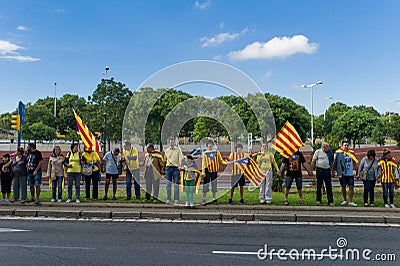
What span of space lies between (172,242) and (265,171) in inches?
192

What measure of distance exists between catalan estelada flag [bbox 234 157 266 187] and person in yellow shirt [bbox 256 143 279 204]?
0.13 metres

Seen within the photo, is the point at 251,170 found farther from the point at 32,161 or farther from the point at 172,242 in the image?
the point at 32,161

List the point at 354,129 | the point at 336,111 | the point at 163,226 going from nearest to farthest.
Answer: the point at 163,226 → the point at 354,129 → the point at 336,111

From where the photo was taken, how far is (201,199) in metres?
12.0

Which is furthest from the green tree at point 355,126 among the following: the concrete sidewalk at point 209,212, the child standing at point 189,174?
the child standing at point 189,174

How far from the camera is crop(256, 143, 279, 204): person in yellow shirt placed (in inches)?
453

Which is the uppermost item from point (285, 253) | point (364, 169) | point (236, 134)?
point (236, 134)

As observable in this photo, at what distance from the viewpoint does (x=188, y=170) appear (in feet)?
37.2

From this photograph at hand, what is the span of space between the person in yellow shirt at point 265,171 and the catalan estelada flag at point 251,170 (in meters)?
0.13

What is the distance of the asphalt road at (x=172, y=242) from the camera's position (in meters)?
6.36

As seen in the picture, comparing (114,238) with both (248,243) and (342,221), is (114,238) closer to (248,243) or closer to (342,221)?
(248,243)

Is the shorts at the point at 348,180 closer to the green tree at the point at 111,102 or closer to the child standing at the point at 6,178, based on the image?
the child standing at the point at 6,178

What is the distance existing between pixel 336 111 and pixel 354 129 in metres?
48.1

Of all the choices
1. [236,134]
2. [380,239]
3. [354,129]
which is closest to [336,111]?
[354,129]
